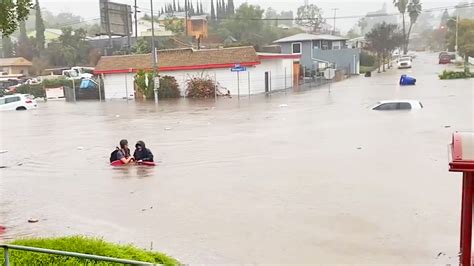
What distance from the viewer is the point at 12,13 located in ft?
26.9

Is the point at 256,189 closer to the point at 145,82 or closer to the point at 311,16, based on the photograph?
the point at 145,82

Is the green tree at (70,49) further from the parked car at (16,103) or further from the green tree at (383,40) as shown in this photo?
the green tree at (383,40)

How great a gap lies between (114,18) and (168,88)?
9.66 meters

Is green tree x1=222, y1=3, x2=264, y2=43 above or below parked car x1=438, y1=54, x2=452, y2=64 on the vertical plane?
above

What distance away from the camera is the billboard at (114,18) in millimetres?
48469

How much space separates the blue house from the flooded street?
3837 centimetres

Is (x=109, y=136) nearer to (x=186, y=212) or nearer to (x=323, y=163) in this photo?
(x=323, y=163)

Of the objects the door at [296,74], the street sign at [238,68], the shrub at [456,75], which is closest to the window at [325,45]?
the door at [296,74]

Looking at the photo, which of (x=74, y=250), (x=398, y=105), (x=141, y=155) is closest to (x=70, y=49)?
(x=398, y=105)

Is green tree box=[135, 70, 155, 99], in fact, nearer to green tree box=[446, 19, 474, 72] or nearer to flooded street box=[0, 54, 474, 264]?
flooded street box=[0, 54, 474, 264]

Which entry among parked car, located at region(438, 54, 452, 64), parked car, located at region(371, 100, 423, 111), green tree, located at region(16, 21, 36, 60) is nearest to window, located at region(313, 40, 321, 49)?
parked car, located at region(438, 54, 452, 64)

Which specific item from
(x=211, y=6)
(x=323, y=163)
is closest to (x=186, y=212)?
(x=323, y=163)

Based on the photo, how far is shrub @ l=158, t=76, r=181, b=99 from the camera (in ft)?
147

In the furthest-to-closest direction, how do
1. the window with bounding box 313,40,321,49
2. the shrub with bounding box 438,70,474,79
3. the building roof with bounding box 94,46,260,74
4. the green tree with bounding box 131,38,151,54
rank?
the window with bounding box 313,40,321,49
the green tree with bounding box 131,38,151,54
the shrub with bounding box 438,70,474,79
the building roof with bounding box 94,46,260,74
